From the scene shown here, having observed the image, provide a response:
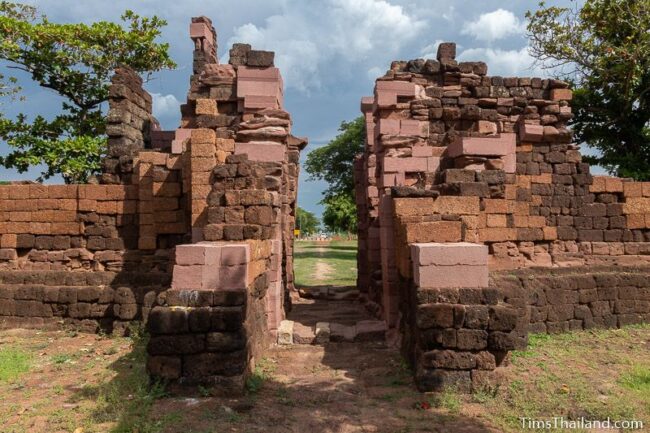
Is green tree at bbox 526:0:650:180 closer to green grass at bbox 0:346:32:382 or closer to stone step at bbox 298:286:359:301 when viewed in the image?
stone step at bbox 298:286:359:301

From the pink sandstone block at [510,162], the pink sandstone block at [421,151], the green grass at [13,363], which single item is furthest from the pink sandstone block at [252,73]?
the green grass at [13,363]

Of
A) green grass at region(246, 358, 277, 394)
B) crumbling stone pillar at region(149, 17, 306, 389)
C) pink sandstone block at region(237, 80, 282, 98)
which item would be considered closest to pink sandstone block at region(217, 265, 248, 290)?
crumbling stone pillar at region(149, 17, 306, 389)

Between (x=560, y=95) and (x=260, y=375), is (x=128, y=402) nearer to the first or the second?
(x=260, y=375)

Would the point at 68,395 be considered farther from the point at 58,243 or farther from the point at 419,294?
the point at 58,243

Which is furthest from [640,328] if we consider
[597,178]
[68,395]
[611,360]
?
[68,395]

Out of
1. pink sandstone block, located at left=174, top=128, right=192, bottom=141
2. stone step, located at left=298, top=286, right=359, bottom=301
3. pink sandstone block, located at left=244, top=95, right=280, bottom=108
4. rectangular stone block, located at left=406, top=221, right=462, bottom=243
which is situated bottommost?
stone step, located at left=298, top=286, right=359, bottom=301

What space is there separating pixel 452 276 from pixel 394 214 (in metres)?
2.24

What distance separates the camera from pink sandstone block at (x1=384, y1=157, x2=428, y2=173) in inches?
346

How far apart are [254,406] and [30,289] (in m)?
6.83

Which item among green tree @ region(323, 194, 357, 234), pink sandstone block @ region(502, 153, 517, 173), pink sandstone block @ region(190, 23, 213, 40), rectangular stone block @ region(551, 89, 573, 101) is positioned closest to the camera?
pink sandstone block @ region(502, 153, 517, 173)

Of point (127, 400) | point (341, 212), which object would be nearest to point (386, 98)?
point (127, 400)

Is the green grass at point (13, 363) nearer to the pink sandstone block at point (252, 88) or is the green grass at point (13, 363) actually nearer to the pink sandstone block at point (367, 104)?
the pink sandstone block at point (252, 88)

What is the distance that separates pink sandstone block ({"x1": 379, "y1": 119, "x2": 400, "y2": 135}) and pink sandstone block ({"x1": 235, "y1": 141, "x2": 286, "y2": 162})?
7.59 ft

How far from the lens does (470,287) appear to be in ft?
18.5
